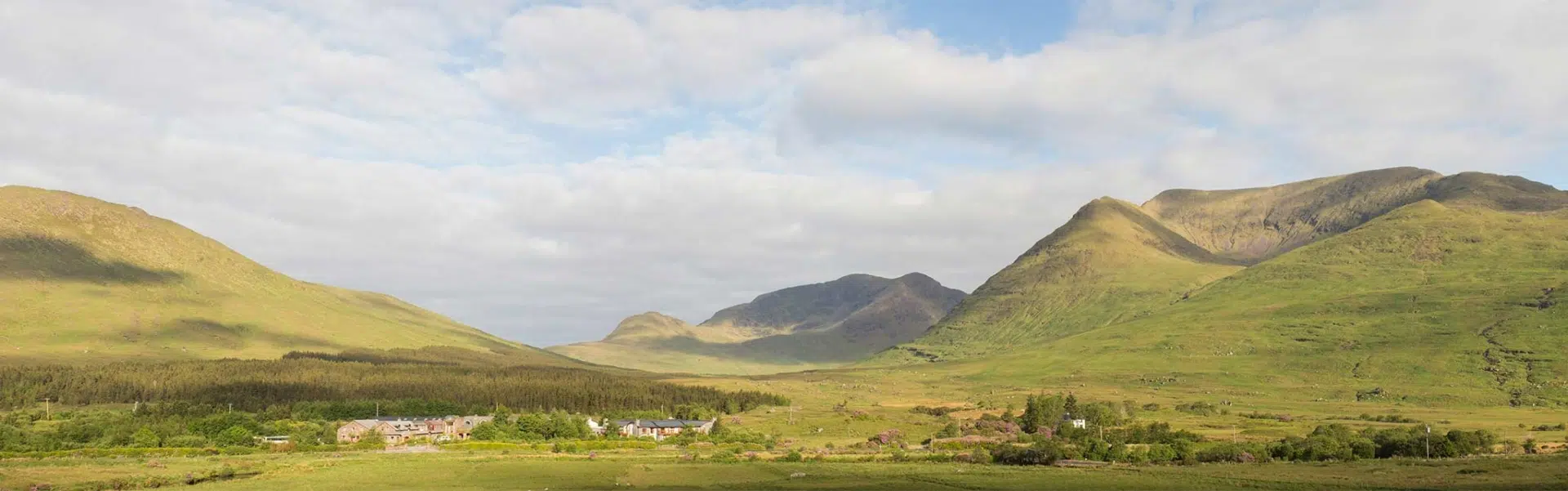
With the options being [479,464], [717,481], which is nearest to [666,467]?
[717,481]

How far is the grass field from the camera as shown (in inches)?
2830

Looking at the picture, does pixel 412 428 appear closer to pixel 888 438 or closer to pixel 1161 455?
pixel 888 438

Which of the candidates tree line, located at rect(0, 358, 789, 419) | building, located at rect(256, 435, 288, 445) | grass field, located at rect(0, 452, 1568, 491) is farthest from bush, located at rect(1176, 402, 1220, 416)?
building, located at rect(256, 435, 288, 445)

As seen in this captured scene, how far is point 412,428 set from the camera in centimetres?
15025

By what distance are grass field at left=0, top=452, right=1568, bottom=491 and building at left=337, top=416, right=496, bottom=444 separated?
→ 146 feet

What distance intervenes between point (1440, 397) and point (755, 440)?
120535mm

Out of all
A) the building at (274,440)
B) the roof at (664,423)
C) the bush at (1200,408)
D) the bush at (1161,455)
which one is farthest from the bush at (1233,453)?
the building at (274,440)

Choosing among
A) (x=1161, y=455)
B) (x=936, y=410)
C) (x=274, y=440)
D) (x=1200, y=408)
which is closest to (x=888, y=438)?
(x=1161, y=455)

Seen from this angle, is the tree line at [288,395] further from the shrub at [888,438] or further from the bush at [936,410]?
the shrub at [888,438]

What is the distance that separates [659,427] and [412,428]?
38838mm

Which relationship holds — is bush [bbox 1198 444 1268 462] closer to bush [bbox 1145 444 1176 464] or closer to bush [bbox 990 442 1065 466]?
bush [bbox 1145 444 1176 464]

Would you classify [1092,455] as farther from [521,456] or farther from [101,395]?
[101,395]

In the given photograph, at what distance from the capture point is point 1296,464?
85938 millimetres

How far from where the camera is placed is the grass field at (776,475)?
71.9 m
